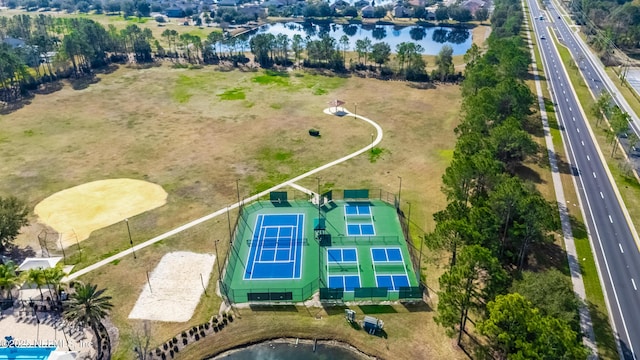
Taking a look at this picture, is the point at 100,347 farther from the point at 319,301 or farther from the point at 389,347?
the point at 389,347

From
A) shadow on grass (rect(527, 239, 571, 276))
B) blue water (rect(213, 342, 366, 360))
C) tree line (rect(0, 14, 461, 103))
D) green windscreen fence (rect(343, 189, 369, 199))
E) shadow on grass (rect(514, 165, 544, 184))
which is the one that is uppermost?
tree line (rect(0, 14, 461, 103))

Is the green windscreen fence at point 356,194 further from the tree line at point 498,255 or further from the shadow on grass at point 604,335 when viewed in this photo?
the shadow on grass at point 604,335

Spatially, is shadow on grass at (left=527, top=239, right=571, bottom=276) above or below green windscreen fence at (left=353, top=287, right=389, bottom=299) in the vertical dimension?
above

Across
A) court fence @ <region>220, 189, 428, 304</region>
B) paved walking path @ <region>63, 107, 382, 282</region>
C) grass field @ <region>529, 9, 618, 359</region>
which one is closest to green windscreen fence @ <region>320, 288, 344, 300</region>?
court fence @ <region>220, 189, 428, 304</region>

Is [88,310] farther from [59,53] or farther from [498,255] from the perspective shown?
[59,53]

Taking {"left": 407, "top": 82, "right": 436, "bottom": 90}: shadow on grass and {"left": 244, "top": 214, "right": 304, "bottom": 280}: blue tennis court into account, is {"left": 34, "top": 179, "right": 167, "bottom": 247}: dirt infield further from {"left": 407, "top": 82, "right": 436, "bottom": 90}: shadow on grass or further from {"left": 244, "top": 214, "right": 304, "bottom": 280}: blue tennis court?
{"left": 407, "top": 82, "right": 436, "bottom": 90}: shadow on grass

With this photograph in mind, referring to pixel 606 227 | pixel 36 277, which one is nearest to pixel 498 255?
pixel 606 227
